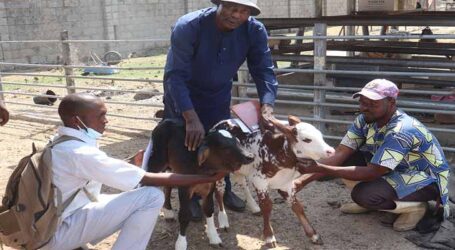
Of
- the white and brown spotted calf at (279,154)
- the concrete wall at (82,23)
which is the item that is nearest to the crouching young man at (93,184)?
the white and brown spotted calf at (279,154)

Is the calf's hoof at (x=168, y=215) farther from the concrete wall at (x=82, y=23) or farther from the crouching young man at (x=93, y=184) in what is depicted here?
the concrete wall at (x=82, y=23)

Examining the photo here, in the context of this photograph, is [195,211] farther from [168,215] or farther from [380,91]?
[380,91]

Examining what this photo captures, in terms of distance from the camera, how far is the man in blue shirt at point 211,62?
321 cm

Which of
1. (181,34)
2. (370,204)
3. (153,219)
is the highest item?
(181,34)

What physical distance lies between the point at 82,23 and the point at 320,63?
12.4 meters

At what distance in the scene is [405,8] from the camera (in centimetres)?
688

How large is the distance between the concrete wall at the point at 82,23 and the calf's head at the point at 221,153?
10.00 meters

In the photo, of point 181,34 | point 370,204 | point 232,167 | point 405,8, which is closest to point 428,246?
point 370,204

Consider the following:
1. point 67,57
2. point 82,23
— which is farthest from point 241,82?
point 82,23

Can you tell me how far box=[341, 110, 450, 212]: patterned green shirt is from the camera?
3453mm

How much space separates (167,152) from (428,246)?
1.90 metres

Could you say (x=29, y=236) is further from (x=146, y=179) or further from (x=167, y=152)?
(x=167, y=152)

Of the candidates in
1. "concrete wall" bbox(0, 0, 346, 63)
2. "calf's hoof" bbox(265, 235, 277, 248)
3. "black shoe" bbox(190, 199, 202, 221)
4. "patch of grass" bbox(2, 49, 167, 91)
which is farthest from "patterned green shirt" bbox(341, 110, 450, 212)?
"concrete wall" bbox(0, 0, 346, 63)

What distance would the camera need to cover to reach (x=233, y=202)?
14.0 feet
